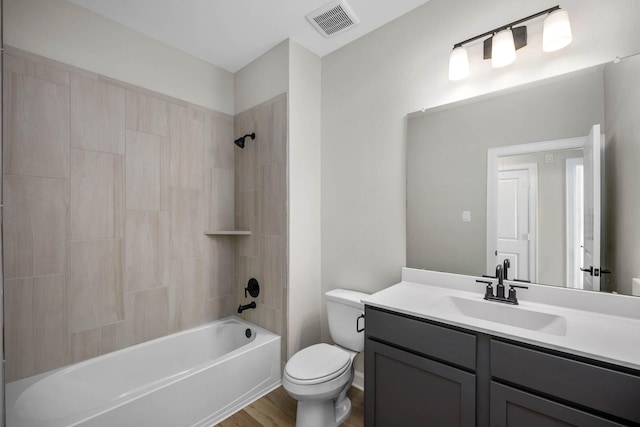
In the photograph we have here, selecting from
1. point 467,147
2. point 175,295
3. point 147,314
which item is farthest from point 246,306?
point 467,147

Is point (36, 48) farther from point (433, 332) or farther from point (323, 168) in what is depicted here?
point (433, 332)

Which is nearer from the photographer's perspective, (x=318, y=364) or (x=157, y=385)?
(x=157, y=385)

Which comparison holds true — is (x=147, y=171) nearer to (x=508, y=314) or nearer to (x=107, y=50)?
(x=107, y=50)

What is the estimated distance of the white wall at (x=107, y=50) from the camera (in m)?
1.60

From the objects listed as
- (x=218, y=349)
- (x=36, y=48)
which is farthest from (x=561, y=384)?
(x=36, y=48)

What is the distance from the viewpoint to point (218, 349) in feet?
7.78

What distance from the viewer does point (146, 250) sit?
2062mm

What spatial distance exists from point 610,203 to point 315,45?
6.85 ft

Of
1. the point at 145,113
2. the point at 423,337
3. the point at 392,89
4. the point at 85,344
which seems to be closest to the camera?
the point at 423,337

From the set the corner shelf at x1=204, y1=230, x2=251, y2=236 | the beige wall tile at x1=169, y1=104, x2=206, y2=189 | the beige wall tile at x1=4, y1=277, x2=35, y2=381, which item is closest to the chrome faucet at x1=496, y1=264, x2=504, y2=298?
the corner shelf at x1=204, y1=230, x2=251, y2=236

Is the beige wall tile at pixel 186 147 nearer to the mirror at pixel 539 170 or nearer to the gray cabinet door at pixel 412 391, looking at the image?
the mirror at pixel 539 170

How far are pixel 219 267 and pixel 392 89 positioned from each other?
6.68 ft

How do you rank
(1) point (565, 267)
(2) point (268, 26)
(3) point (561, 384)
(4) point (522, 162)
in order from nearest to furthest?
(3) point (561, 384) → (1) point (565, 267) → (4) point (522, 162) → (2) point (268, 26)

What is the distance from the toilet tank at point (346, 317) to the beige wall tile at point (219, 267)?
3.54 ft
